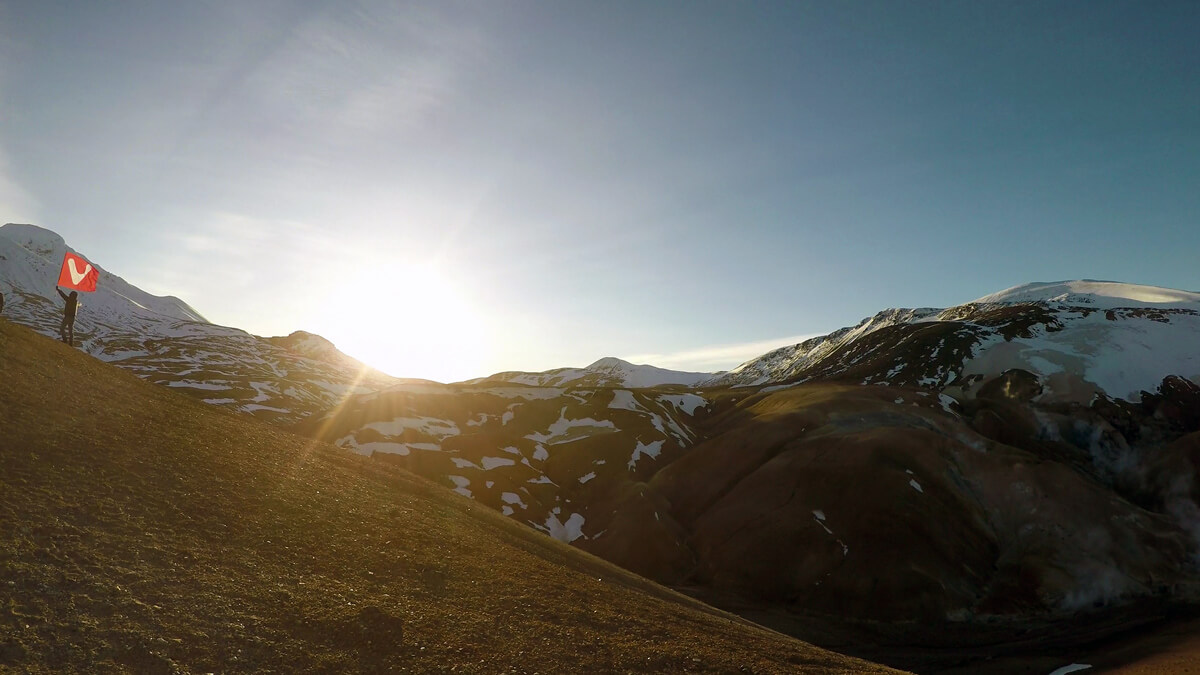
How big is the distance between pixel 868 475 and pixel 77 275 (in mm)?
101866

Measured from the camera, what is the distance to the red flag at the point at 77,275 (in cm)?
3288

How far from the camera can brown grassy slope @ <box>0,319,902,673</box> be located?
16344 mm

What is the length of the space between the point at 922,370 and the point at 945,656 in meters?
129

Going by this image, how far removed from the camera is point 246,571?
67.9ft

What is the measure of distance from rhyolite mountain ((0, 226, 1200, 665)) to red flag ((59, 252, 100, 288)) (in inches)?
2808

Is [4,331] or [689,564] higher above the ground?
[4,331]

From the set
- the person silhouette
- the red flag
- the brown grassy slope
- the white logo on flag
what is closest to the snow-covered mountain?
the brown grassy slope

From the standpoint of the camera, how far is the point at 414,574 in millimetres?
25344

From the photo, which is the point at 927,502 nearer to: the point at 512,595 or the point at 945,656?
the point at 945,656

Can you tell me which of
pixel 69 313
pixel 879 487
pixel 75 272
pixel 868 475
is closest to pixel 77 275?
pixel 75 272

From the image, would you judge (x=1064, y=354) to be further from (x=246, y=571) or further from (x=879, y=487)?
(x=246, y=571)

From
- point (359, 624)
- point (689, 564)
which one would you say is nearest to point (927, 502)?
point (689, 564)

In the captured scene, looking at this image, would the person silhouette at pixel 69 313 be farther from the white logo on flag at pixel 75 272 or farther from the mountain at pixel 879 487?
the mountain at pixel 879 487

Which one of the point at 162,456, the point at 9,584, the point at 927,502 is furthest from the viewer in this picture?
the point at 927,502
